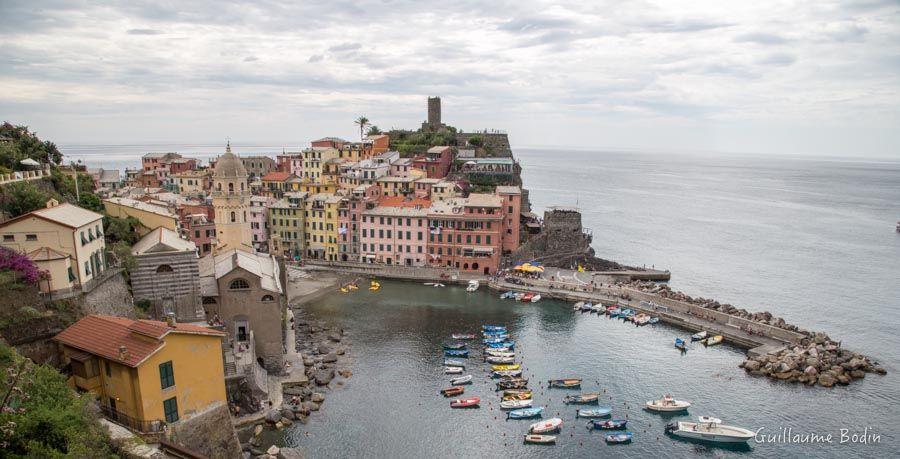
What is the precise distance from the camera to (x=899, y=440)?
41844 mm

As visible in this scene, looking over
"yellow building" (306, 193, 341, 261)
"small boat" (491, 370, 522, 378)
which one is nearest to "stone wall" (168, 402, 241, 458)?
"small boat" (491, 370, 522, 378)

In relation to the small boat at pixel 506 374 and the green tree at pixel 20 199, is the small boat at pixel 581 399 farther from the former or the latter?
the green tree at pixel 20 199

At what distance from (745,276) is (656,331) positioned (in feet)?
125

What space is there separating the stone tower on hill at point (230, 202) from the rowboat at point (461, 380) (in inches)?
994

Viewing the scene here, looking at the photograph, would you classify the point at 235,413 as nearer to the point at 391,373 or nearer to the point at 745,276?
the point at 391,373

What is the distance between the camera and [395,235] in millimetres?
84188

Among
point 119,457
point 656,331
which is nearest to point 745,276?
point 656,331

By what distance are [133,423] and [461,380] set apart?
27422mm

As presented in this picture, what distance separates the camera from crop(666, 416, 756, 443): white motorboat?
4028 centimetres

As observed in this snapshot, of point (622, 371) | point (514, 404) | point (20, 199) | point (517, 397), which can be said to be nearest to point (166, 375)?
point (20, 199)

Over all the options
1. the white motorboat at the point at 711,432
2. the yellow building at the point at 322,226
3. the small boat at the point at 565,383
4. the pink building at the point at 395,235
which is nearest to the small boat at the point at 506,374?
the small boat at the point at 565,383

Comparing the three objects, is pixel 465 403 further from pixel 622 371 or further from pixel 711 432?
pixel 711 432

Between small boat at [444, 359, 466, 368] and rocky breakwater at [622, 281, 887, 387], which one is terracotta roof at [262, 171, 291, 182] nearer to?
small boat at [444, 359, 466, 368]

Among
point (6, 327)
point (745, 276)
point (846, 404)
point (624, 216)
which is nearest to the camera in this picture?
point (6, 327)
